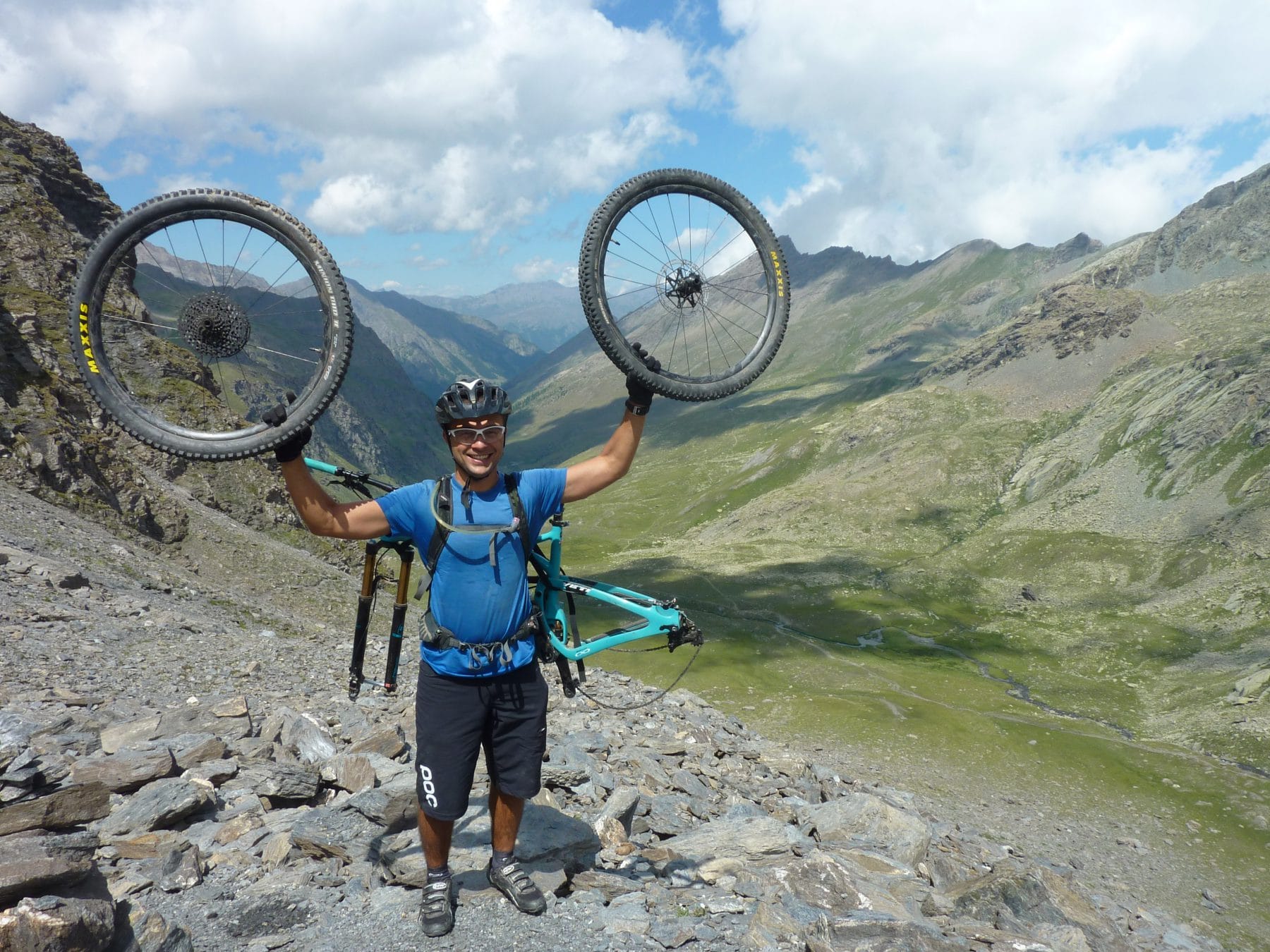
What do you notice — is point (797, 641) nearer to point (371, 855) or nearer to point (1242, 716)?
point (1242, 716)

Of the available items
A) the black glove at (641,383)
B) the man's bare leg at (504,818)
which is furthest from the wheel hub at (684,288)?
the man's bare leg at (504,818)

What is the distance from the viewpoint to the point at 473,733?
8.59 metres

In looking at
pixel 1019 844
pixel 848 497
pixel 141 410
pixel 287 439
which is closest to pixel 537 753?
pixel 287 439

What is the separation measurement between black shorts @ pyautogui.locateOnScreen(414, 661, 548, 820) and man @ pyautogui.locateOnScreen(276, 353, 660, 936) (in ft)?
0.04

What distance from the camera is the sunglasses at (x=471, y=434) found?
8.59m

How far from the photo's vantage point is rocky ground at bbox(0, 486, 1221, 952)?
28.7ft

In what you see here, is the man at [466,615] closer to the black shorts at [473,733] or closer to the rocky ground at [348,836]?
the black shorts at [473,733]

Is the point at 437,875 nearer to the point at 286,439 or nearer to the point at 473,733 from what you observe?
the point at 473,733

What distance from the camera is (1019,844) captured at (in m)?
42.6

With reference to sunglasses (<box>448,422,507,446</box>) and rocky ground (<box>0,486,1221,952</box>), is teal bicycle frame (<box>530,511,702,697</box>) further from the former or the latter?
rocky ground (<box>0,486,1221,952</box>)

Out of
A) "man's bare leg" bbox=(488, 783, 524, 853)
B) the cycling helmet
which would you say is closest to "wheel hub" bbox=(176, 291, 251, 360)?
the cycling helmet

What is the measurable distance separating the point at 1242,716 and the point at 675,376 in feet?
282

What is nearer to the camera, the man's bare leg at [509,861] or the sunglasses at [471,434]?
the sunglasses at [471,434]

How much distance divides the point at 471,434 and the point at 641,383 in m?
2.42
